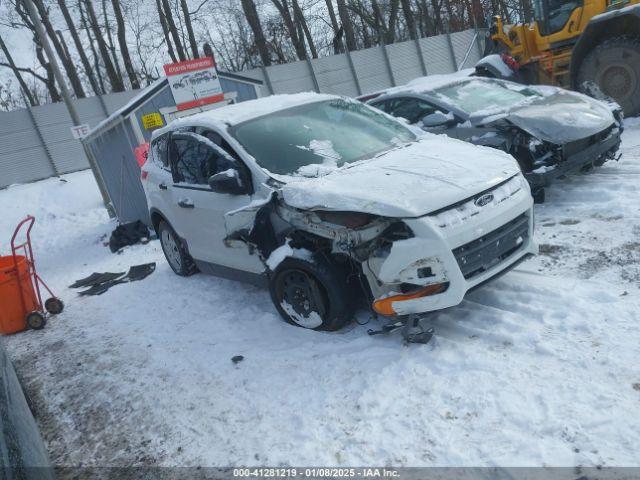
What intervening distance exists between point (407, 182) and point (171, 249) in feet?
12.9

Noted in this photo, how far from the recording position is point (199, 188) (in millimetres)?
5074

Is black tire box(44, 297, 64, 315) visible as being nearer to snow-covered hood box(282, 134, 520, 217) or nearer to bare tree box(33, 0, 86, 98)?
snow-covered hood box(282, 134, 520, 217)

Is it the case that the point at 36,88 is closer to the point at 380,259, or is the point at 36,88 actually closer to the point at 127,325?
the point at 127,325

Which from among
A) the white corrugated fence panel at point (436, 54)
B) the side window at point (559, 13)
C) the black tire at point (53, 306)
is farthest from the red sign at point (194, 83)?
the white corrugated fence panel at point (436, 54)

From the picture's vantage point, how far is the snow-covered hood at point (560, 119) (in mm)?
5516

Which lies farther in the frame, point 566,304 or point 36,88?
point 36,88

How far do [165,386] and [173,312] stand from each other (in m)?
1.60

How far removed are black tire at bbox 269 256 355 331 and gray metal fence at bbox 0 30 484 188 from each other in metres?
16.6

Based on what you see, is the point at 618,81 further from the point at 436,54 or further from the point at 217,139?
the point at 436,54

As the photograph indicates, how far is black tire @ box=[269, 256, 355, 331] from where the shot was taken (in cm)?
382

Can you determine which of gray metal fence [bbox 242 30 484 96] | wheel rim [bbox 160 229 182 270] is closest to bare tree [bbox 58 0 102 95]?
gray metal fence [bbox 242 30 484 96]

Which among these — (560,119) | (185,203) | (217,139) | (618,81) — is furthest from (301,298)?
(618,81)

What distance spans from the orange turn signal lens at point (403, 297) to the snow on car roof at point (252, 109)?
2.27 metres

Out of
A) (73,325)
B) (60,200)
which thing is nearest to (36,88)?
(60,200)
